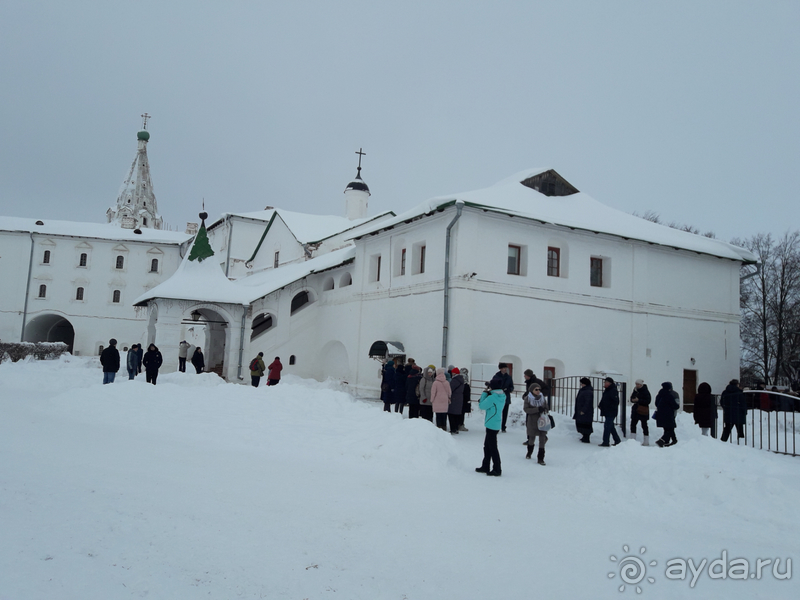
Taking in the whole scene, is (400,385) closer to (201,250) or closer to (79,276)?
(201,250)

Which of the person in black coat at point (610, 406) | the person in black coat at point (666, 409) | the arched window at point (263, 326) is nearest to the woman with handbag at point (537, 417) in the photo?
the person in black coat at point (610, 406)

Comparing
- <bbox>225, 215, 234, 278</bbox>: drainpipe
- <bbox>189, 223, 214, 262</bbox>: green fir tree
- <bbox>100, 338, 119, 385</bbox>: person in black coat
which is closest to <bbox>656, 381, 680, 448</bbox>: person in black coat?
<bbox>100, 338, 119, 385</bbox>: person in black coat

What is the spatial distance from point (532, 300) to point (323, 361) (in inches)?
445

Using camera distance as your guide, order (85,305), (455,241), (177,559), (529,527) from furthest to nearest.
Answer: (85,305)
(455,241)
(529,527)
(177,559)

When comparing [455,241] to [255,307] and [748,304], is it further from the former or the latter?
[748,304]

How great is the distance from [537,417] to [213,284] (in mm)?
18728

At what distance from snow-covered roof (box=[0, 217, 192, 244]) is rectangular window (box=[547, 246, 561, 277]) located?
35060 mm

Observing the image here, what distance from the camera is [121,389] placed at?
44.3 feet

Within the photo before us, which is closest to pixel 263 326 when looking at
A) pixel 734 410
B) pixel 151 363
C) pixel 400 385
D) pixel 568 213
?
pixel 151 363

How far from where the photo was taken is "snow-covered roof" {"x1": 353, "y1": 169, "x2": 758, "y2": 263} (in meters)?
Answer: 18.8

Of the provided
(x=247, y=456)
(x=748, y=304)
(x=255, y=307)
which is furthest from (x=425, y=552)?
(x=748, y=304)

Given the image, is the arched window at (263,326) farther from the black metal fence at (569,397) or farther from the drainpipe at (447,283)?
the black metal fence at (569,397)

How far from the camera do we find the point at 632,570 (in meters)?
5.36

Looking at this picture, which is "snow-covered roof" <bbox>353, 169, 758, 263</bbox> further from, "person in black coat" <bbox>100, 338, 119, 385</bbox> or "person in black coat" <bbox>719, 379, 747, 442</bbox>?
"person in black coat" <bbox>100, 338, 119, 385</bbox>
